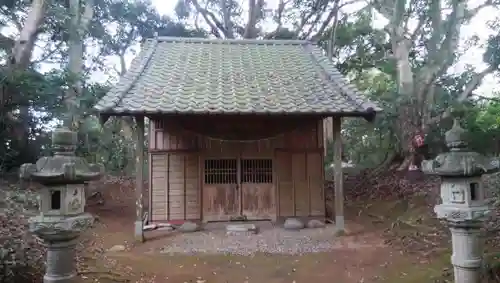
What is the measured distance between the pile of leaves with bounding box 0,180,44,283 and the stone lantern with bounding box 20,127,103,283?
2.13ft

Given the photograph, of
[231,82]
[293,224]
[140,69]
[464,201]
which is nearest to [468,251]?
[464,201]

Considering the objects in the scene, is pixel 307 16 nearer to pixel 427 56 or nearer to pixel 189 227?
pixel 427 56

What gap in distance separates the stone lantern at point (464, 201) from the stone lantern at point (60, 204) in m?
4.20

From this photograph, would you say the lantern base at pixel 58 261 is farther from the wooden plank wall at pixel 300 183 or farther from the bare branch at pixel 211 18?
→ the bare branch at pixel 211 18

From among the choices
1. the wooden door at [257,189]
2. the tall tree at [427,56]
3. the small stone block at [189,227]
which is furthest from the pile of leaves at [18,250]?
the tall tree at [427,56]

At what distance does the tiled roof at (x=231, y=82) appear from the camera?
26.0 feet

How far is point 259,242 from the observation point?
797 centimetres

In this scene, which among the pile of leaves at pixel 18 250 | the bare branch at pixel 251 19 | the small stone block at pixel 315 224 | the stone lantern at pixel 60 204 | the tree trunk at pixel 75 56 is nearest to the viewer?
the stone lantern at pixel 60 204

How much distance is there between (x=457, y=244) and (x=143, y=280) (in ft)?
14.5

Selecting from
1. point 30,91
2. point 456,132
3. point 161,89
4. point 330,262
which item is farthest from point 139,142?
point 456,132

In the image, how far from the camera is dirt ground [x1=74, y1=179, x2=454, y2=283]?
18.9ft

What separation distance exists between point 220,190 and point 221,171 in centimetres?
51

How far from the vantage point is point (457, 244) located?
4.31 metres

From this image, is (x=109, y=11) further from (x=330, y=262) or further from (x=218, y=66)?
(x=330, y=262)
